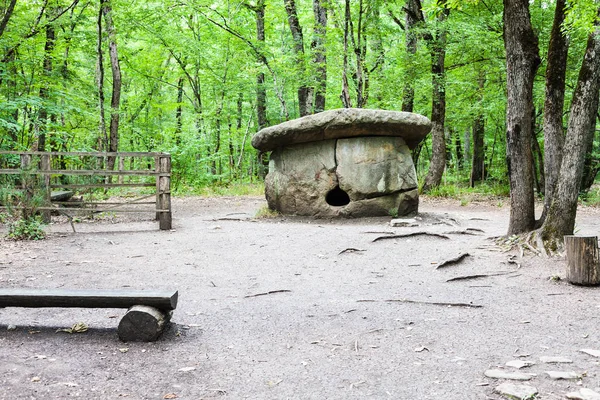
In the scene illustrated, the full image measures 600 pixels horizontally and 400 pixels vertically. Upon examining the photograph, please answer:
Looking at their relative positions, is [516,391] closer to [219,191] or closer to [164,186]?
[164,186]

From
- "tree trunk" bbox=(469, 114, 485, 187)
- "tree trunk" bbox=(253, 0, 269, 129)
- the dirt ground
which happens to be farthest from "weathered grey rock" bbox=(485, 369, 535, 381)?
"tree trunk" bbox=(253, 0, 269, 129)

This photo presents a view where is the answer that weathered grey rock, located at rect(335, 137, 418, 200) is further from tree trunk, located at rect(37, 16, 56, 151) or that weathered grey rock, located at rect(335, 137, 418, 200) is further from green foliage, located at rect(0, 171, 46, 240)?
tree trunk, located at rect(37, 16, 56, 151)

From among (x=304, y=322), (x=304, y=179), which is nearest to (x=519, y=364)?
(x=304, y=322)

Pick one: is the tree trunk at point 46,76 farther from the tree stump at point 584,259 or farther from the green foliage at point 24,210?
the tree stump at point 584,259

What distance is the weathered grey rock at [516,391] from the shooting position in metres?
2.47

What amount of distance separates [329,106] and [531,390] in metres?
22.0

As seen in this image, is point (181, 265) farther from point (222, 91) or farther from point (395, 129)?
point (222, 91)

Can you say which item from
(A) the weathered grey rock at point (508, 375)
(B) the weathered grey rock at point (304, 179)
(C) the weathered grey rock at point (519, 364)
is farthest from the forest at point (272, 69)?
(A) the weathered grey rock at point (508, 375)

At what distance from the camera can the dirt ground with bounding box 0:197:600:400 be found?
2.74 meters

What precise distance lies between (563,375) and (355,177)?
6.98m

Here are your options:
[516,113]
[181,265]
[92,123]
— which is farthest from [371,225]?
[92,123]

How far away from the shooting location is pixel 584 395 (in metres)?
2.45

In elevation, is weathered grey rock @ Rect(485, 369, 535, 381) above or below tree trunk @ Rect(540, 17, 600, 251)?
below

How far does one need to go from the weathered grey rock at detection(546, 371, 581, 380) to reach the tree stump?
7.32 ft
